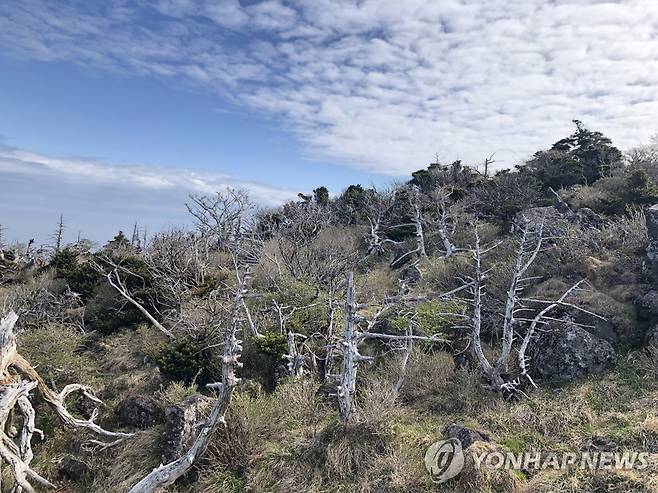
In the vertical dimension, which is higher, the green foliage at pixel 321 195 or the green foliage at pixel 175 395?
the green foliage at pixel 321 195

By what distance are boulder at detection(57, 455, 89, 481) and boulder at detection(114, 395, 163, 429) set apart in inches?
42.0

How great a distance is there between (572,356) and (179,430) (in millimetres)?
8356

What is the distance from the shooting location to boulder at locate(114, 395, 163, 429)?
31.0 feet

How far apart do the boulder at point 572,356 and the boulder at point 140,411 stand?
28.0 ft

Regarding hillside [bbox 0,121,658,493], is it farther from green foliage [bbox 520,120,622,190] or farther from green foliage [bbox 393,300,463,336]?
green foliage [bbox 520,120,622,190]

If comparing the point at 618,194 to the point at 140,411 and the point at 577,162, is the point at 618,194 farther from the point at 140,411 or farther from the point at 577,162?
the point at 140,411

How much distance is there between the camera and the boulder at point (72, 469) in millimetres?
8977

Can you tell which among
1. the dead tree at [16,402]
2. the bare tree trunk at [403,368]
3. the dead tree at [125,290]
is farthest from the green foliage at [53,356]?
the bare tree trunk at [403,368]

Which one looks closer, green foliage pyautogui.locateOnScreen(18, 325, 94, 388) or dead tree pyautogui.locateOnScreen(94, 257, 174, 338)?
green foliage pyautogui.locateOnScreen(18, 325, 94, 388)

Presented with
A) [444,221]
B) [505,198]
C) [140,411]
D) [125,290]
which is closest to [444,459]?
[140,411]

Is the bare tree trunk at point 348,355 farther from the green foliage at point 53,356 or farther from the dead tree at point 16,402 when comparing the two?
the green foliage at point 53,356

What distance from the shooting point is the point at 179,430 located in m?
7.96

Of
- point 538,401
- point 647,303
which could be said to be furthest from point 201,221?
point 647,303

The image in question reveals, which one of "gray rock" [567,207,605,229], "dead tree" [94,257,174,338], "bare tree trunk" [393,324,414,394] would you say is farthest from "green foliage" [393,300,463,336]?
"gray rock" [567,207,605,229]
